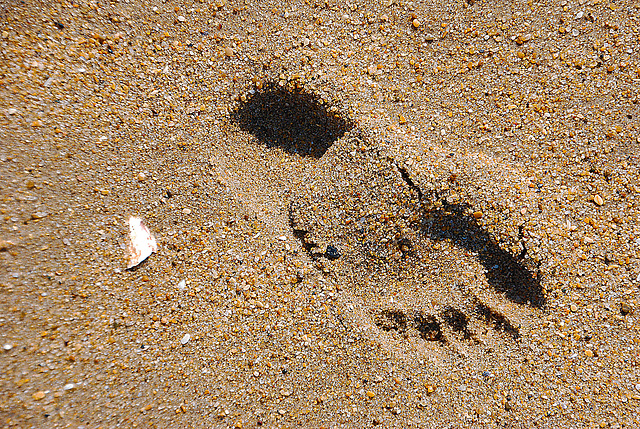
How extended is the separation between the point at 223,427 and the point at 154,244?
1.19 meters

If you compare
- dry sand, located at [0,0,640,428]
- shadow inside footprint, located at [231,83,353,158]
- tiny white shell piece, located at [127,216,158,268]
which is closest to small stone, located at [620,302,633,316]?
dry sand, located at [0,0,640,428]

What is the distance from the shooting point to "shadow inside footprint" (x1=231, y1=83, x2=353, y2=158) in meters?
2.35

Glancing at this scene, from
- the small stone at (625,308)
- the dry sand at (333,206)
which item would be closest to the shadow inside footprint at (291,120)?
the dry sand at (333,206)

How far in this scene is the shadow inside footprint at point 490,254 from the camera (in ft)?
7.36

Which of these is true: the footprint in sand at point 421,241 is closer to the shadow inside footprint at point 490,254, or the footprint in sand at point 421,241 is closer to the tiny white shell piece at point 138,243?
the shadow inside footprint at point 490,254

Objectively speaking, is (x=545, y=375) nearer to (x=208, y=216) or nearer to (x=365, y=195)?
(x=365, y=195)

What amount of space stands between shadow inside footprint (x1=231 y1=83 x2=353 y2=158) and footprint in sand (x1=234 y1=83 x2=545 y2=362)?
0.04m

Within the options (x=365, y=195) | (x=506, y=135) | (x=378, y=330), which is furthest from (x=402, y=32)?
(x=378, y=330)

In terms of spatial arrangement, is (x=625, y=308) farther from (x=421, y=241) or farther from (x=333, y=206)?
(x=333, y=206)

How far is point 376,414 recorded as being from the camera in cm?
218

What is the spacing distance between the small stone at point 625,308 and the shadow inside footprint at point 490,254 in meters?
0.48

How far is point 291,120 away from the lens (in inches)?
95.7

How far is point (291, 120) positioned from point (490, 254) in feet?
5.21

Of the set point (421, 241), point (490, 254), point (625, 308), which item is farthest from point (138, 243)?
point (625, 308)
